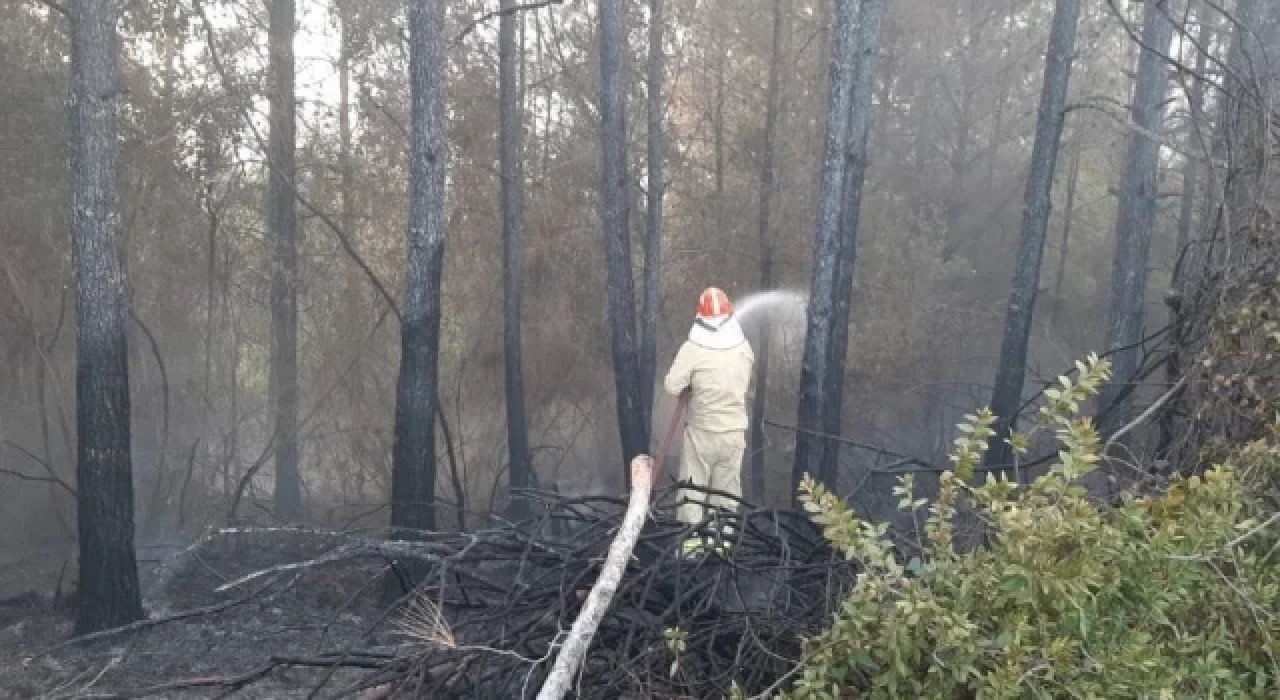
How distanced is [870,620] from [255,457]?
1407cm

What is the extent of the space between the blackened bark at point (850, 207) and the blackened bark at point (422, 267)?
5289 mm

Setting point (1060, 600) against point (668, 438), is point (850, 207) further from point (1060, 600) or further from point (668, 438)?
point (1060, 600)

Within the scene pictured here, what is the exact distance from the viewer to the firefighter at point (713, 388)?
320 inches

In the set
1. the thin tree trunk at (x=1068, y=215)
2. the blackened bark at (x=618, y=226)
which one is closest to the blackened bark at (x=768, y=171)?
the blackened bark at (x=618, y=226)

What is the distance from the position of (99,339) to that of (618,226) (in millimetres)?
6117

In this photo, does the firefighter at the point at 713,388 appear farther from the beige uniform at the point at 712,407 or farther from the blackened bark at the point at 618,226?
the blackened bark at the point at 618,226

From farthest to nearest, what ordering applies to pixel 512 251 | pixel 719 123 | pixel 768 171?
pixel 719 123 → pixel 768 171 → pixel 512 251

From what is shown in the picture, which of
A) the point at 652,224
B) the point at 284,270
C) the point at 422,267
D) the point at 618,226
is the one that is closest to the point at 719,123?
the point at 652,224

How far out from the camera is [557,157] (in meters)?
16.6

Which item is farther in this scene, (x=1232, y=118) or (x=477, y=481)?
(x=477, y=481)

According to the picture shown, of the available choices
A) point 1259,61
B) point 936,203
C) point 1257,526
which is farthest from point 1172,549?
point 936,203

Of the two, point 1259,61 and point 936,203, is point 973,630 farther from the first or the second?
point 936,203

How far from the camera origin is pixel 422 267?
10883mm

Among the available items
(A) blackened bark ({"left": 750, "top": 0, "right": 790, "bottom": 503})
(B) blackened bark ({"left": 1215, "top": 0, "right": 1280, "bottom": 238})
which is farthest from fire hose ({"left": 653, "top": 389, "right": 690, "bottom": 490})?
(A) blackened bark ({"left": 750, "top": 0, "right": 790, "bottom": 503})
